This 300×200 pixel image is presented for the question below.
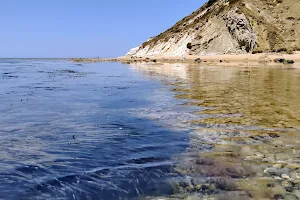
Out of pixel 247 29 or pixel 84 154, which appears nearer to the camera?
pixel 84 154

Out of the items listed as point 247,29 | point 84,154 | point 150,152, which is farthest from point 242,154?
point 247,29

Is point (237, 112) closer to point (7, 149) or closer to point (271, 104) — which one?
point (271, 104)

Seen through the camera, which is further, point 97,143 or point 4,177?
point 97,143

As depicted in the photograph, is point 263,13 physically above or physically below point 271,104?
above

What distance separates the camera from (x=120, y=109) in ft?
32.3

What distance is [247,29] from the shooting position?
54656 millimetres

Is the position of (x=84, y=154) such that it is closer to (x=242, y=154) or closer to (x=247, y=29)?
(x=242, y=154)

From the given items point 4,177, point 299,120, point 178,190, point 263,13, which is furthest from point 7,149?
point 263,13

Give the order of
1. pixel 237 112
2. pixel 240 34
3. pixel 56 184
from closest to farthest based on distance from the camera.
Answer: pixel 56 184, pixel 237 112, pixel 240 34

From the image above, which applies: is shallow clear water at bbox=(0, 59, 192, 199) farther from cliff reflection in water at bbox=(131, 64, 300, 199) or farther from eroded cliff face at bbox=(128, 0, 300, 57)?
eroded cliff face at bbox=(128, 0, 300, 57)

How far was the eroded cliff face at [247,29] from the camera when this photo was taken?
5291cm

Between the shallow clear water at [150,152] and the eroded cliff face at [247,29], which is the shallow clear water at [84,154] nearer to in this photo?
the shallow clear water at [150,152]

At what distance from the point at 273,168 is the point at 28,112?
7.32m

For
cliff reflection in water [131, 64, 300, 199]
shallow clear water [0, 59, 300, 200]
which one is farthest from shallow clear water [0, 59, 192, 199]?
cliff reflection in water [131, 64, 300, 199]
